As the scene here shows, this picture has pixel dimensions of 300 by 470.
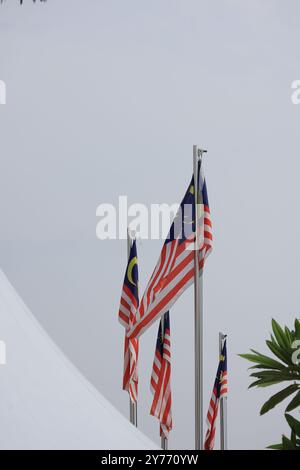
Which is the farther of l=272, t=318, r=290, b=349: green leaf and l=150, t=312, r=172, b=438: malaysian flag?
l=150, t=312, r=172, b=438: malaysian flag

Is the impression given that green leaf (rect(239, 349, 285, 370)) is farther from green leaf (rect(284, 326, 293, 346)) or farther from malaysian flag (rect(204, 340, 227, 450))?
malaysian flag (rect(204, 340, 227, 450))

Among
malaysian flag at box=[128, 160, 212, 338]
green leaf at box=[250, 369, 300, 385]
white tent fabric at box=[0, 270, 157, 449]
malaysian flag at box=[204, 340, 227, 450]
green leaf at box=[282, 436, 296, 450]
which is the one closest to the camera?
white tent fabric at box=[0, 270, 157, 449]

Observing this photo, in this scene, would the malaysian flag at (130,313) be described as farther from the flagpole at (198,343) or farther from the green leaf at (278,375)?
the green leaf at (278,375)

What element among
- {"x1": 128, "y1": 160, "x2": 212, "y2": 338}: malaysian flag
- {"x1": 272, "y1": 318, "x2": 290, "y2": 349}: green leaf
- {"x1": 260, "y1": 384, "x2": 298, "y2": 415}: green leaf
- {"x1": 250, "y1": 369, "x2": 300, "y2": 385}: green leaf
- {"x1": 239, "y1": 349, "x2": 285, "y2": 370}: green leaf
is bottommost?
{"x1": 260, "y1": 384, "x2": 298, "y2": 415}: green leaf

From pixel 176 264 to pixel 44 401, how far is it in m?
3.60

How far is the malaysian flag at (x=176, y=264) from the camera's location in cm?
803

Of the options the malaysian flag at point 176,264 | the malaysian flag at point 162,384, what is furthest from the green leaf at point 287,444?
the malaysian flag at point 162,384

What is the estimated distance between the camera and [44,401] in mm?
4629

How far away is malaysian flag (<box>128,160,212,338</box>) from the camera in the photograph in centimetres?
803

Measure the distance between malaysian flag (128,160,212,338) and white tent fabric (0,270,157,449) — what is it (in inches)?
101

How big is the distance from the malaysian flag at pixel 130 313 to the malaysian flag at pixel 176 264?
109 inches

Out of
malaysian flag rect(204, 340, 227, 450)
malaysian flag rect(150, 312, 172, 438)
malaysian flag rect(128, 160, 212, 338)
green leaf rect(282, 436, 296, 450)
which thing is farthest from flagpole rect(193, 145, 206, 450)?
malaysian flag rect(204, 340, 227, 450)

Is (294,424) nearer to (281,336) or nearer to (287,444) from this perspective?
(287,444)

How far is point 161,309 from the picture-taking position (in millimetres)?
8117
